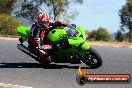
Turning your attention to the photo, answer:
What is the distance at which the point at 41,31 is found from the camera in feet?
41.5

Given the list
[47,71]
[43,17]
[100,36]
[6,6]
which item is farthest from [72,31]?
[100,36]

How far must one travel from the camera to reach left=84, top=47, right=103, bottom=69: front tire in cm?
1191

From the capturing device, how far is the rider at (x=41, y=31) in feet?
41.0

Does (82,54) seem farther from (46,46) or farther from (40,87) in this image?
(40,87)

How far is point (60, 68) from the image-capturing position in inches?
484

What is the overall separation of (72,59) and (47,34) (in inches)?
43.8

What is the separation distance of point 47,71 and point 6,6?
47713 mm

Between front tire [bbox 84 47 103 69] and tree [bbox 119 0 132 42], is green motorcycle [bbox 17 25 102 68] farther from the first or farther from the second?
tree [bbox 119 0 132 42]

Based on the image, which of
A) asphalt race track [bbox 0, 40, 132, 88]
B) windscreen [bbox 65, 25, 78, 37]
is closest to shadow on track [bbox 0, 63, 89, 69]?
asphalt race track [bbox 0, 40, 132, 88]

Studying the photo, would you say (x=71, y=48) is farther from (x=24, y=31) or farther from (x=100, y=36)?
(x=100, y=36)

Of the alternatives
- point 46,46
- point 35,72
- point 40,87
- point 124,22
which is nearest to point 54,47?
point 46,46

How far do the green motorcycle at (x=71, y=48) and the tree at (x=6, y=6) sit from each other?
44.8 metres

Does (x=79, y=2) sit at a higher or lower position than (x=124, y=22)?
higher

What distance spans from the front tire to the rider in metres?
1.14
